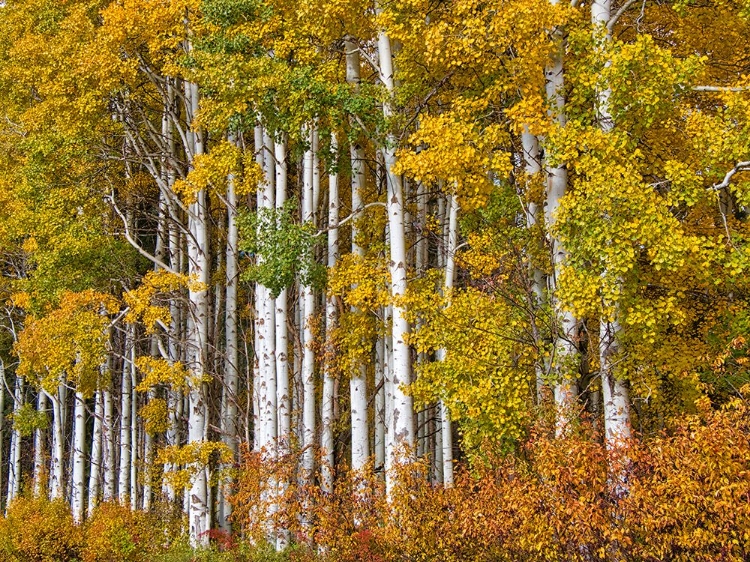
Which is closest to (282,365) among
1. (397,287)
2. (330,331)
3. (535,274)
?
(330,331)

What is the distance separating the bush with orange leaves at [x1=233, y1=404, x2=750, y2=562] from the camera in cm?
714

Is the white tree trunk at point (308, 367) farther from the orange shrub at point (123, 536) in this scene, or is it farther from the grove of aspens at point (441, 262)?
the orange shrub at point (123, 536)

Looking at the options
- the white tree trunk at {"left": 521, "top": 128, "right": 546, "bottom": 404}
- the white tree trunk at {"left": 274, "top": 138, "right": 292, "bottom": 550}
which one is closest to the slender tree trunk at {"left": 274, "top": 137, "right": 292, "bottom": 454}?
the white tree trunk at {"left": 274, "top": 138, "right": 292, "bottom": 550}

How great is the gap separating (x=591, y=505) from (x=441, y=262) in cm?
1165

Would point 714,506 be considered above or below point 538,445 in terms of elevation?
below

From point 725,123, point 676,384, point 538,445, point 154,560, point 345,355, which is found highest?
point 725,123

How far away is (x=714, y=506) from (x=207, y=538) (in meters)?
9.91

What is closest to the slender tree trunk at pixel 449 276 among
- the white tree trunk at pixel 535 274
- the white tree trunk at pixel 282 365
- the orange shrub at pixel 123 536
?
the white tree trunk at pixel 535 274

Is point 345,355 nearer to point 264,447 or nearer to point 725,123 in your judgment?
point 264,447

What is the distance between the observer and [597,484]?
7926 millimetres

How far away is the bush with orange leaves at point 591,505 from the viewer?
281 inches

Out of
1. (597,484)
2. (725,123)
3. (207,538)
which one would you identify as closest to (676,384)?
(725,123)

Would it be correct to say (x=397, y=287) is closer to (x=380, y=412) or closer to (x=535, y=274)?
(x=535, y=274)

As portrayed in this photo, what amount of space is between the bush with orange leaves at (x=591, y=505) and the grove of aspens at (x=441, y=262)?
1.4 inches
